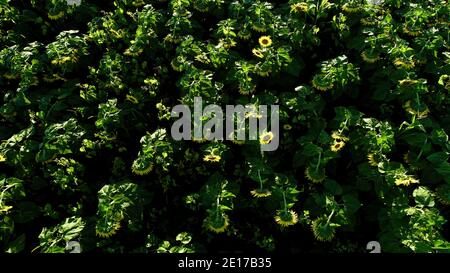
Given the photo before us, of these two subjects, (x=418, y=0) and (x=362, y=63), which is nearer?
(x=362, y=63)

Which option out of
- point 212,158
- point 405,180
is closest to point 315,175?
point 405,180

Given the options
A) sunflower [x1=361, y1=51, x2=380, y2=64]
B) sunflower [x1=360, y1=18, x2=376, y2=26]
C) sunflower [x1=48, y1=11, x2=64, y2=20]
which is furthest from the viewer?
sunflower [x1=48, y1=11, x2=64, y2=20]

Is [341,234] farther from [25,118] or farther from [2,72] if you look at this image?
[2,72]

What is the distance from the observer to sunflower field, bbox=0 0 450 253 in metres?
2.36

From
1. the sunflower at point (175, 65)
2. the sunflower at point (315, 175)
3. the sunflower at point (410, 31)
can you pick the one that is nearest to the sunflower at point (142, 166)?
the sunflower at point (175, 65)

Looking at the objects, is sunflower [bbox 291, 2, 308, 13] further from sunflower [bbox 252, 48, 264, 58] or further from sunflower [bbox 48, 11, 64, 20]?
sunflower [bbox 48, 11, 64, 20]

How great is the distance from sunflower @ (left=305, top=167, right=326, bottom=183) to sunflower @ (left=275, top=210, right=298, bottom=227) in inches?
9.9

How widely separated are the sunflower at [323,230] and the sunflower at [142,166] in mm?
885

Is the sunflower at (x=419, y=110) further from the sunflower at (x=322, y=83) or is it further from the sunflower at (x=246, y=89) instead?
the sunflower at (x=246, y=89)

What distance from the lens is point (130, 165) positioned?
2.72 metres

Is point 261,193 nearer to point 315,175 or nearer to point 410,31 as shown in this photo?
point 315,175

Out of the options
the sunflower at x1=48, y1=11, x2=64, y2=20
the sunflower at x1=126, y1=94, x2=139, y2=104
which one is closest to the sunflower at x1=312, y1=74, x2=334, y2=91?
the sunflower at x1=126, y1=94, x2=139, y2=104
